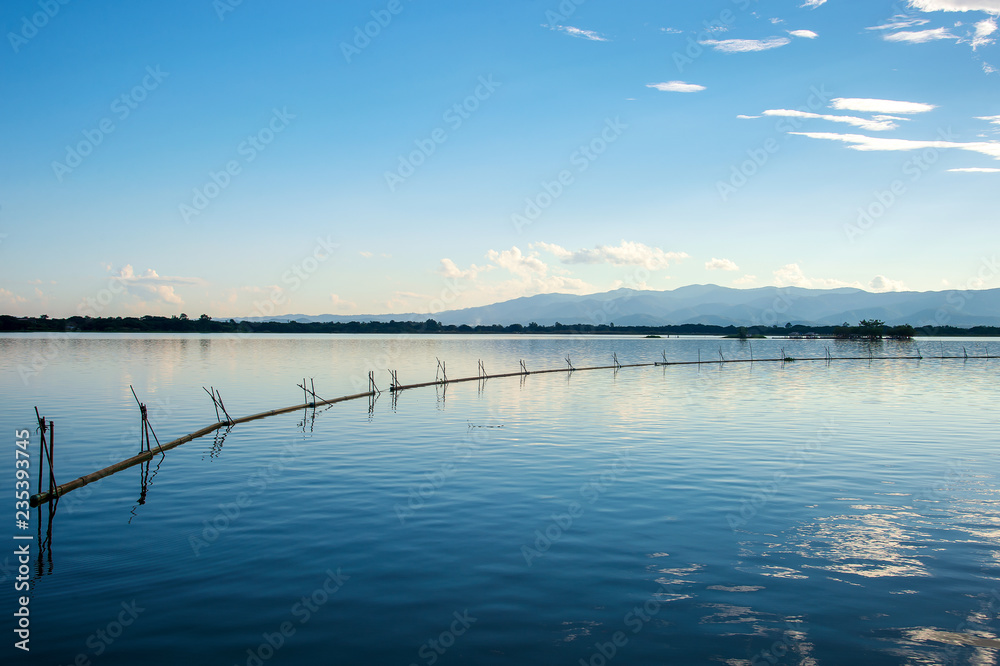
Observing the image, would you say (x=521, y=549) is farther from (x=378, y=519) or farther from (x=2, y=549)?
(x=2, y=549)

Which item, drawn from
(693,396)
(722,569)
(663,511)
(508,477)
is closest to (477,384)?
(693,396)

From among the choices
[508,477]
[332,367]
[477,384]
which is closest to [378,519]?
[508,477]

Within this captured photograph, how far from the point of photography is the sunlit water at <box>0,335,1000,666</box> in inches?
392

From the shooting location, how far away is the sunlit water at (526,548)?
9.95 metres

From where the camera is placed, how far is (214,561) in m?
13.3

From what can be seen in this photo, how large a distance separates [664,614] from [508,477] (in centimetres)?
1064

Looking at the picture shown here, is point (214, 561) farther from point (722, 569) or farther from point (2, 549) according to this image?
point (722, 569)

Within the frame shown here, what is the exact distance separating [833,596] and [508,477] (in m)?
11.2

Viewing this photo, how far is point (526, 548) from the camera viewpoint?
14031 millimetres

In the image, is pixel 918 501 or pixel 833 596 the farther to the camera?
pixel 918 501

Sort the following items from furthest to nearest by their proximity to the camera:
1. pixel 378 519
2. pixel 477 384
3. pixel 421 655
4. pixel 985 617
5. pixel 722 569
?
pixel 477 384
pixel 378 519
pixel 722 569
pixel 985 617
pixel 421 655

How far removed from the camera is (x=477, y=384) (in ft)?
200

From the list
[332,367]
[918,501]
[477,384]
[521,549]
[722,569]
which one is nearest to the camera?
[722,569]

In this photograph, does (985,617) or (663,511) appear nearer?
(985,617)
